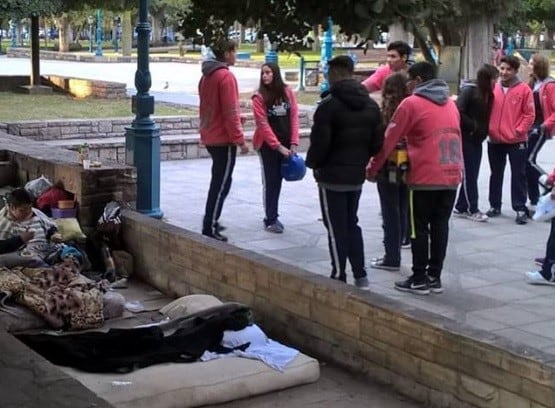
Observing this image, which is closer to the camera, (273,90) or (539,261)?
(539,261)

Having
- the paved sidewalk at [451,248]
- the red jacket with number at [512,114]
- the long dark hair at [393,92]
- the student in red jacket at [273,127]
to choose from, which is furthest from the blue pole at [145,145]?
the red jacket with number at [512,114]

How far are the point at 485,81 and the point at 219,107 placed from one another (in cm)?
282

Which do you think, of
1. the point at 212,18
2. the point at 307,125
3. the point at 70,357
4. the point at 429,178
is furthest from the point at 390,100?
the point at 307,125

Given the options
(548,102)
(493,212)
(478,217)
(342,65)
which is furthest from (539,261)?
(548,102)

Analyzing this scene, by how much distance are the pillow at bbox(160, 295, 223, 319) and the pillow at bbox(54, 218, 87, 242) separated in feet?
5.20

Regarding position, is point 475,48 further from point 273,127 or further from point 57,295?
point 57,295

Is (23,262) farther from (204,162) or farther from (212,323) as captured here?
(204,162)

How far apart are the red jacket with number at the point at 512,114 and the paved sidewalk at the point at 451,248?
0.91 metres

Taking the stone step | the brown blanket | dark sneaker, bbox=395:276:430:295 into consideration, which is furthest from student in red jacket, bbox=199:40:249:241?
the stone step

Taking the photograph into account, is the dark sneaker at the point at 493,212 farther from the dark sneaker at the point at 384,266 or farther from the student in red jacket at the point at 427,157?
the student in red jacket at the point at 427,157

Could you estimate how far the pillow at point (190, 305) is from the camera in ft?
22.2

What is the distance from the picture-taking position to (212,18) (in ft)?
13.9

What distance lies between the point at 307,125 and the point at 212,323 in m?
11.9

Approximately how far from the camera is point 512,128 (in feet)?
33.4
